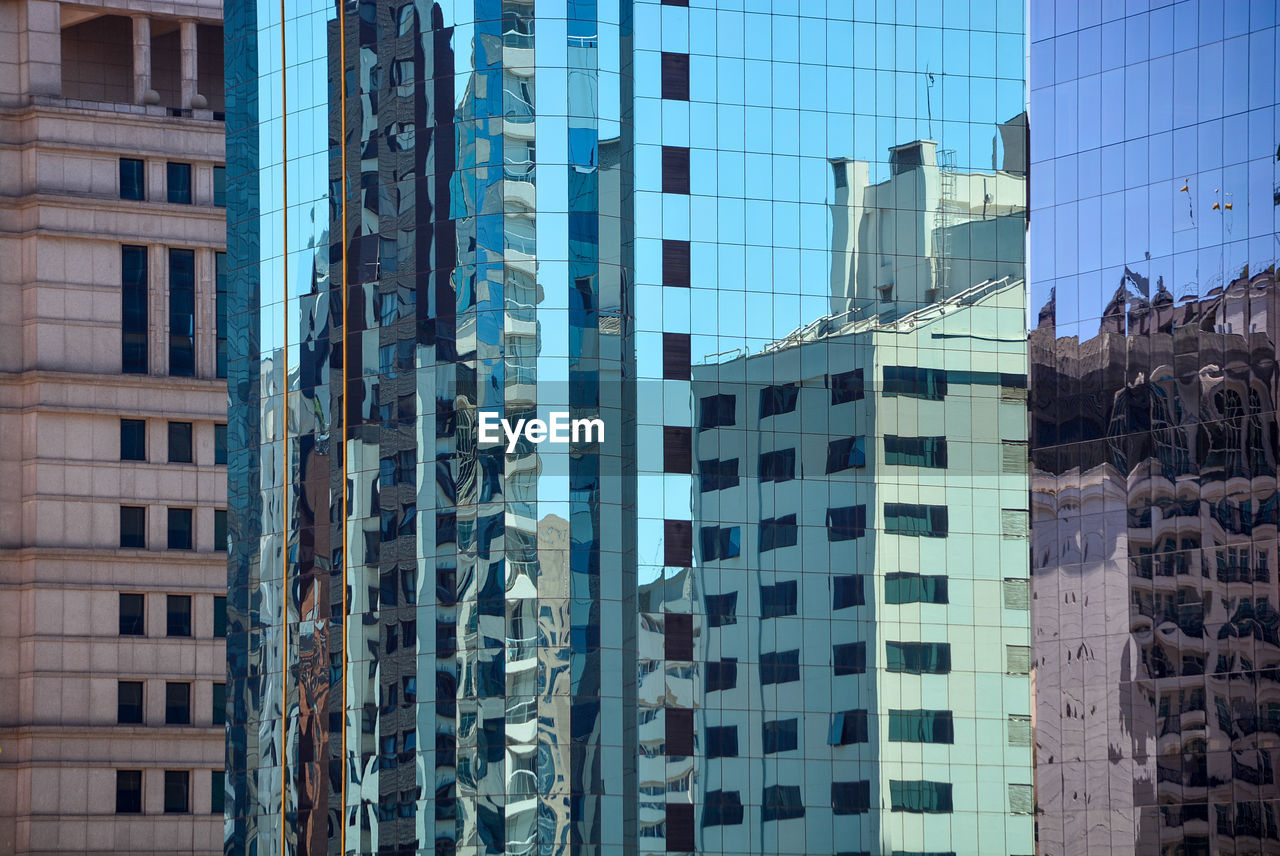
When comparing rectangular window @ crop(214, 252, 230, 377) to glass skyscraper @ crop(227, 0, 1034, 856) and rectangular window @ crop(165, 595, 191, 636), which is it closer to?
rectangular window @ crop(165, 595, 191, 636)

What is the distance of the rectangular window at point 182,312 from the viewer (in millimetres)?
112250

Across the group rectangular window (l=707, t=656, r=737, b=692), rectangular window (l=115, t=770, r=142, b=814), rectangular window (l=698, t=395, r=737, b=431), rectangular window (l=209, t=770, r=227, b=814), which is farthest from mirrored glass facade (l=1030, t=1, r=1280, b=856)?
rectangular window (l=115, t=770, r=142, b=814)

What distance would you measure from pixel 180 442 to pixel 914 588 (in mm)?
50821

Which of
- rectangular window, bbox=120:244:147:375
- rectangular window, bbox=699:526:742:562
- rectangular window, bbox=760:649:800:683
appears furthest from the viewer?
rectangular window, bbox=120:244:147:375

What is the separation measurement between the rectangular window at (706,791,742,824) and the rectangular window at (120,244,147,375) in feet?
170

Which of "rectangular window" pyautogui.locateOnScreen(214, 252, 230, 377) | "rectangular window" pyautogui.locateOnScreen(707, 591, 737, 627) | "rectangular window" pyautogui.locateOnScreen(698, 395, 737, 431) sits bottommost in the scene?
"rectangular window" pyautogui.locateOnScreen(707, 591, 737, 627)

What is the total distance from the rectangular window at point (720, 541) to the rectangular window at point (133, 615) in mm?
46767

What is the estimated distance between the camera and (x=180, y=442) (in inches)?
4405

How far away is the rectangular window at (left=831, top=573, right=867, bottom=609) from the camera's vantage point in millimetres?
75188

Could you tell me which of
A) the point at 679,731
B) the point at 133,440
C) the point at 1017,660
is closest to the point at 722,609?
the point at 679,731

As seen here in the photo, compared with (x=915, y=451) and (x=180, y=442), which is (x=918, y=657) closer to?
(x=915, y=451)

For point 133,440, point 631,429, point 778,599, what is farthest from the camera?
point 133,440

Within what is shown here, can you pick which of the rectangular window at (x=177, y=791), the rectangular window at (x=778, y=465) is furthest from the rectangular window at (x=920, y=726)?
the rectangular window at (x=177, y=791)

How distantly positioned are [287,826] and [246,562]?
404 inches
